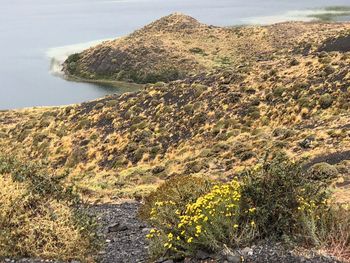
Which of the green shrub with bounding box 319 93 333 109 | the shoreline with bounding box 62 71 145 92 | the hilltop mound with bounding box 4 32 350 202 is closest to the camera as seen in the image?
the hilltop mound with bounding box 4 32 350 202

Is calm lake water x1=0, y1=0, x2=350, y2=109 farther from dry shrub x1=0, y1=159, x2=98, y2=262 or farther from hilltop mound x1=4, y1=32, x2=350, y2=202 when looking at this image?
dry shrub x1=0, y1=159, x2=98, y2=262

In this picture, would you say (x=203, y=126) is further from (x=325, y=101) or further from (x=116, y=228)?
(x=116, y=228)

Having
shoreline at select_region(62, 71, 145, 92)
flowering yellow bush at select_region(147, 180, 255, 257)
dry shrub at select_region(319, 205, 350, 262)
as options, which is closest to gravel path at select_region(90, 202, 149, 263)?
flowering yellow bush at select_region(147, 180, 255, 257)

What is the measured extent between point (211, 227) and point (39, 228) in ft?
11.6

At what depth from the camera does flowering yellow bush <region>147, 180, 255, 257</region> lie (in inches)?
328

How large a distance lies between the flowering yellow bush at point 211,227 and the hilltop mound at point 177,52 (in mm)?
96815

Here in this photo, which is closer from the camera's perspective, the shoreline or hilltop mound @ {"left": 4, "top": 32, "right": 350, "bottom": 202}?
hilltop mound @ {"left": 4, "top": 32, "right": 350, "bottom": 202}

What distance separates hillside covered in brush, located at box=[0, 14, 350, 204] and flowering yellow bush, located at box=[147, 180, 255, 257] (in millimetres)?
7548

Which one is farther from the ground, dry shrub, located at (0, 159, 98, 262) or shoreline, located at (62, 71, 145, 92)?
dry shrub, located at (0, 159, 98, 262)

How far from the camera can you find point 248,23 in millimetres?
165625

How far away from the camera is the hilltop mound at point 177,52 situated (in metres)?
109

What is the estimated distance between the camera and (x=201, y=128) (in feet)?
121

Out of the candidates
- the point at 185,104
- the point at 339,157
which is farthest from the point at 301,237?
the point at 185,104

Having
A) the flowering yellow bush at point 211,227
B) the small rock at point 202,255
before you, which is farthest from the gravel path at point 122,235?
the small rock at point 202,255
